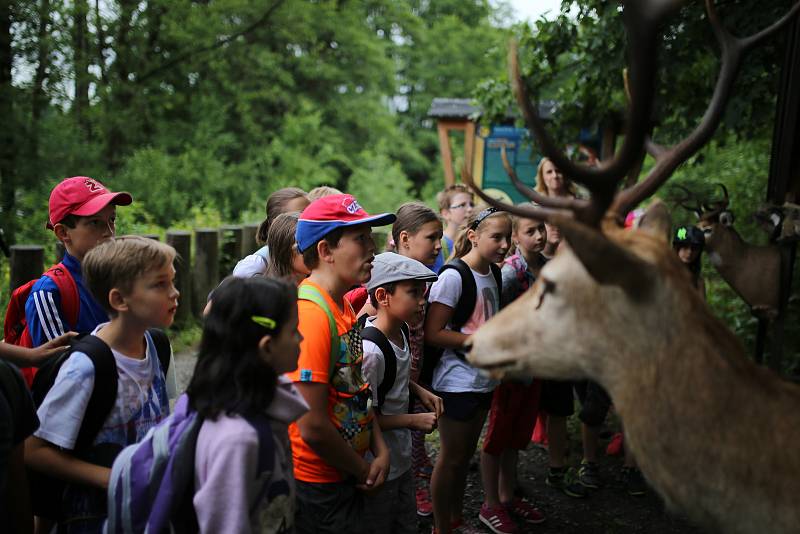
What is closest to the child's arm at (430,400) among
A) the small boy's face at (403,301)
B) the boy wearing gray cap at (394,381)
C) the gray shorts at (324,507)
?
the boy wearing gray cap at (394,381)

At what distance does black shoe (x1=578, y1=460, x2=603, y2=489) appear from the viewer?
470 centimetres

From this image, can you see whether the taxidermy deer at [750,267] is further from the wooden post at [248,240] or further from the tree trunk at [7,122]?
the tree trunk at [7,122]

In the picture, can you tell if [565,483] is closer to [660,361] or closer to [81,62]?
[660,361]

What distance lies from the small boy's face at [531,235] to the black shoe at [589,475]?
1.61 m

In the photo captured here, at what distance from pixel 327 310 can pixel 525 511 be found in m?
2.48

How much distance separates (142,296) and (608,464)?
4.00 meters

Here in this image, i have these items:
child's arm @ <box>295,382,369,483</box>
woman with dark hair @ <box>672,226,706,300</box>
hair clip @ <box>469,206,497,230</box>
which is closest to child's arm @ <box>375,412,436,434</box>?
child's arm @ <box>295,382,369,483</box>

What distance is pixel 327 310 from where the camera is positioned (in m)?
2.43

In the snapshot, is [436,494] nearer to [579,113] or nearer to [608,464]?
[608,464]

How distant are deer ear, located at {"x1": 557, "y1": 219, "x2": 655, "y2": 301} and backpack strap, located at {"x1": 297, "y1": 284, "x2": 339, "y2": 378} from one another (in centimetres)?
95

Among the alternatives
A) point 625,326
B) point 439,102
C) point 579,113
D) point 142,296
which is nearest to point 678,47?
point 579,113

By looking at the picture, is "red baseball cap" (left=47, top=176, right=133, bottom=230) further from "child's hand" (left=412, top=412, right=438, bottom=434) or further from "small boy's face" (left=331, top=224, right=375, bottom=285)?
"child's hand" (left=412, top=412, right=438, bottom=434)

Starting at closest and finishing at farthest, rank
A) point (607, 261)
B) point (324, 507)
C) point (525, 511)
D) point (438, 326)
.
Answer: point (607, 261), point (324, 507), point (438, 326), point (525, 511)

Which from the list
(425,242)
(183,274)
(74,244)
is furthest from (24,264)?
(425,242)
